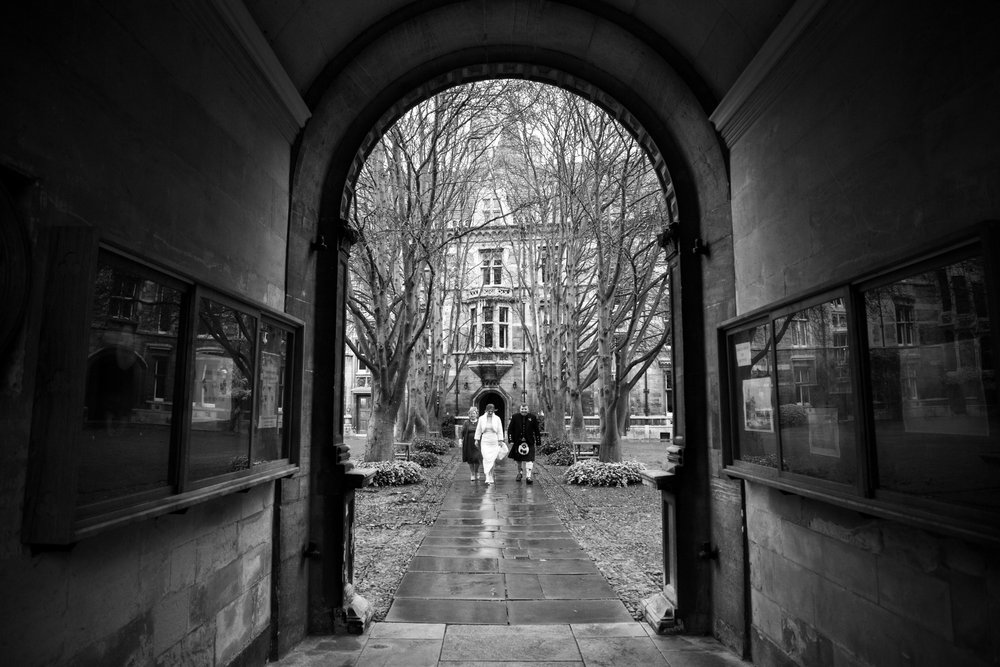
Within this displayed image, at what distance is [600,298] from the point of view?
13844 mm

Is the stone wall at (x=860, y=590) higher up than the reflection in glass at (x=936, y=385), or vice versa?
the reflection in glass at (x=936, y=385)

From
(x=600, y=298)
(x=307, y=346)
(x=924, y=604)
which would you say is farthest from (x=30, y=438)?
(x=600, y=298)

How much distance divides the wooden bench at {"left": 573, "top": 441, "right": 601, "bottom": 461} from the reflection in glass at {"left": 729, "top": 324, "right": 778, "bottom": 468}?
1124cm

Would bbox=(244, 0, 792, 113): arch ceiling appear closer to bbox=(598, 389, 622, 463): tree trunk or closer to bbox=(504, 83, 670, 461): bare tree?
bbox=(504, 83, 670, 461): bare tree

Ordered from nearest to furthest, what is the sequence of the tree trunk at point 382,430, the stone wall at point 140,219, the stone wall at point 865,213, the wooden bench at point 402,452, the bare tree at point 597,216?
the stone wall at point 140,219 < the stone wall at point 865,213 < the bare tree at point 597,216 < the tree trunk at point 382,430 < the wooden bench at point 402,452

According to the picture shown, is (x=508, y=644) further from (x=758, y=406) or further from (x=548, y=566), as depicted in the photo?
(x=758, y=406)

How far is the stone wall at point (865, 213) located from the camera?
2.29m

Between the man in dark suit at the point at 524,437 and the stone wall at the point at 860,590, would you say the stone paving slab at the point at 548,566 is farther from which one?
the man in dark suit at the point at 524,437

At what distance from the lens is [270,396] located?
4078 millimetres

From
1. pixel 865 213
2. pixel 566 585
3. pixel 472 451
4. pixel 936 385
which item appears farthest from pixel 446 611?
pixel 472 451

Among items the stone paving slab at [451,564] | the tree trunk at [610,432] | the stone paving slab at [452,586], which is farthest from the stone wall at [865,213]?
the tree trunk at [610,432]

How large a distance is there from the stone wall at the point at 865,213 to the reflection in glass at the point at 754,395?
0.82ft

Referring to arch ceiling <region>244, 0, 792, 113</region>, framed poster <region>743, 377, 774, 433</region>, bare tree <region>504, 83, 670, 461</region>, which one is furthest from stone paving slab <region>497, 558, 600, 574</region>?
bare tree <region>504, 83, 670, 461</region>

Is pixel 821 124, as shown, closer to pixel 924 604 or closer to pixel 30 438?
pixel 924 604
